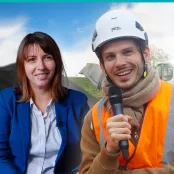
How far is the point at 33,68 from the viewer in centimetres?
167

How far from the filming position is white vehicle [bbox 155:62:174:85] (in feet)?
5.52

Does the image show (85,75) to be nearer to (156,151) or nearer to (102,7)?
(102,7)

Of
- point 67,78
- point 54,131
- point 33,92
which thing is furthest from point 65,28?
→ point 54,131

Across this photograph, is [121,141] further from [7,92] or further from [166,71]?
[7,92]

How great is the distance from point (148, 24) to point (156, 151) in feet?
2.32

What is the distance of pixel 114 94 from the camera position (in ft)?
4.55

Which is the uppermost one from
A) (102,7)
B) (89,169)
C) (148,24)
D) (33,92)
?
(102,7)

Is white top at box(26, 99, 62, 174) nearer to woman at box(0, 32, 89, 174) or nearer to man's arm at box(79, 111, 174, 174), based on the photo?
woman at box(0, 32, 89, 174)

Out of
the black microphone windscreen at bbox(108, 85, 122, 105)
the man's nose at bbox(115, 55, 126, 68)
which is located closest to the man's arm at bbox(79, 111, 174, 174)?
the black microphone windscreen at bbox(108, 85, 122, 105)

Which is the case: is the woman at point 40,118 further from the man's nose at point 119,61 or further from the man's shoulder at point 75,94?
the man's nose at point 119,61

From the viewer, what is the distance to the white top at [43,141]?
170 centimetres

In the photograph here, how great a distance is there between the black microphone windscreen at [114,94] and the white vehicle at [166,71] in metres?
0.32

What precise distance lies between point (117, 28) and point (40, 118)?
67 centimetres

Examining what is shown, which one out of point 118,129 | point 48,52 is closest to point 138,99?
point 118,129
